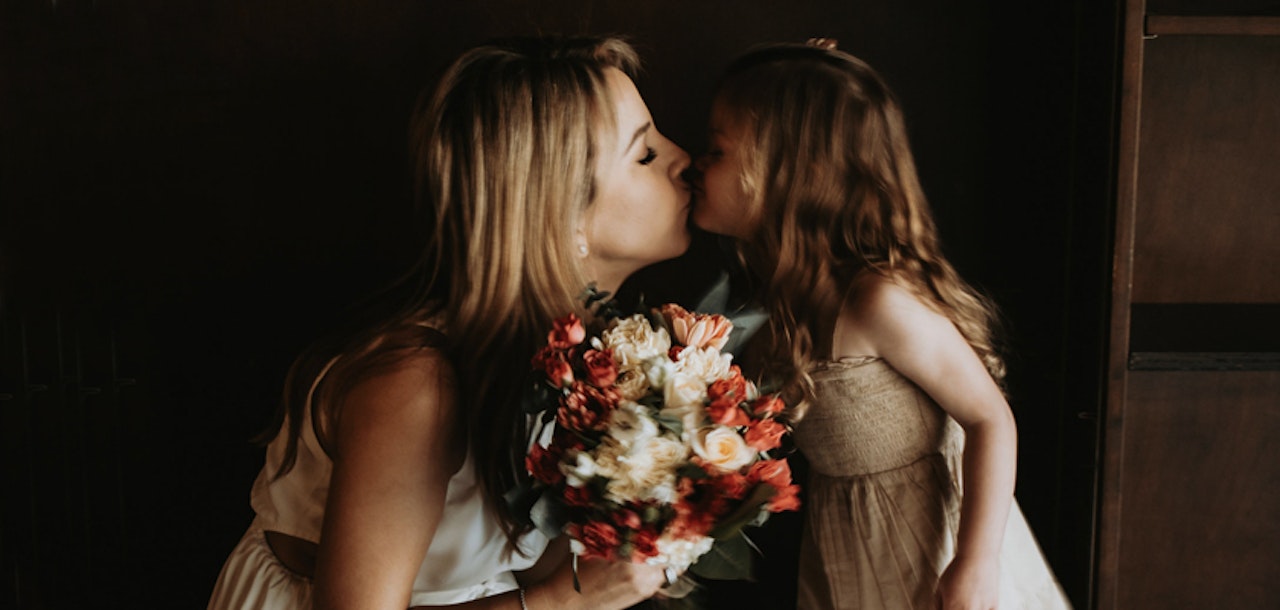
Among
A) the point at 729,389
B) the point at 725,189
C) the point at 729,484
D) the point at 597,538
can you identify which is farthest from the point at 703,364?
the point at 725,189

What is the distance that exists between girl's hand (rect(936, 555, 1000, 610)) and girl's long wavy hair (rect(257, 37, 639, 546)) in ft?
2.55

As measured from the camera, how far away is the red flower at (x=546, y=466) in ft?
4.15

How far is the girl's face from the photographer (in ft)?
5.85

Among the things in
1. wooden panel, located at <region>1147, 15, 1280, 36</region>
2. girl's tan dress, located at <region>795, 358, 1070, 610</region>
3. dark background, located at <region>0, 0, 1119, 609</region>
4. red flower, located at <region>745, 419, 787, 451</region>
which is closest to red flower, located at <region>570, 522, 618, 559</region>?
red flower, located at <region>745, 419, 787, 451</region>

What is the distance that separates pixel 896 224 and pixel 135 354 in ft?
5.50

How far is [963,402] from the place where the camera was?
167 centimetres

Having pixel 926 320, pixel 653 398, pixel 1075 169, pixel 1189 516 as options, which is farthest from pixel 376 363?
pixel 1189 516

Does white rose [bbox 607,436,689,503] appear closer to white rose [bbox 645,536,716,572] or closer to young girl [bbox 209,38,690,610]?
white rose [bbox 645,536,716,572]

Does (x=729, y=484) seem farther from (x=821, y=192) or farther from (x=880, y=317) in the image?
(x=821, y=192)

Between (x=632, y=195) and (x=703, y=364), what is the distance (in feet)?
1.49

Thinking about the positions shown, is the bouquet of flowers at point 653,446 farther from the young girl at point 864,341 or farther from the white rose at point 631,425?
the young girl at point 864,341

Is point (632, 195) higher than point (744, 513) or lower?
higher

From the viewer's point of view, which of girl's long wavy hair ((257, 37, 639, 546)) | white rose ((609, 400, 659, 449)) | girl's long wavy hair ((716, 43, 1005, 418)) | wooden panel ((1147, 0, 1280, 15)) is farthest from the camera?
wooden panel ((1147, 0, 1280, 15))

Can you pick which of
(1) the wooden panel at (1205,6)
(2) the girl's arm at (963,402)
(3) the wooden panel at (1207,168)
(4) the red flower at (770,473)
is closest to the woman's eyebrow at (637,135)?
(2) the girl's arm at (963,402)
